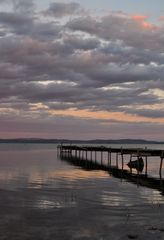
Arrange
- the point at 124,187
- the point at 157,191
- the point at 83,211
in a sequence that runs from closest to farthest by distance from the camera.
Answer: the point at 83,211
the point at 157,191
the point at 124,187

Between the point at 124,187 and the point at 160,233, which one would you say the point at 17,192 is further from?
the point at 160,233

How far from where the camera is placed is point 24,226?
1938 centimetres

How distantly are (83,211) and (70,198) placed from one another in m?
Result: 5.66

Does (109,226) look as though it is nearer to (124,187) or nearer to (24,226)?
(24,226)

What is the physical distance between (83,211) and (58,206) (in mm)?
2240

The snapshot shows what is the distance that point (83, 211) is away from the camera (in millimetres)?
23969

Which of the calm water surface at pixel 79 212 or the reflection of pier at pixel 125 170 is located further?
the reflection of pier at pixel 125 170

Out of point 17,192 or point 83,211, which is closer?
point 83,211

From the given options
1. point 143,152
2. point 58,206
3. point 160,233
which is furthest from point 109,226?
point 143,152

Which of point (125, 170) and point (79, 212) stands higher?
point (79, 212)

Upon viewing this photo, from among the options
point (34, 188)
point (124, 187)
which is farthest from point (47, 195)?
point (124, 187)

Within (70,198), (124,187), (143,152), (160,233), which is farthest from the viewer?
(143,152)

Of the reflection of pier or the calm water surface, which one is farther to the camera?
the reflection of pier

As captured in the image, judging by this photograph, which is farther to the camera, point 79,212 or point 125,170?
point 125,170
